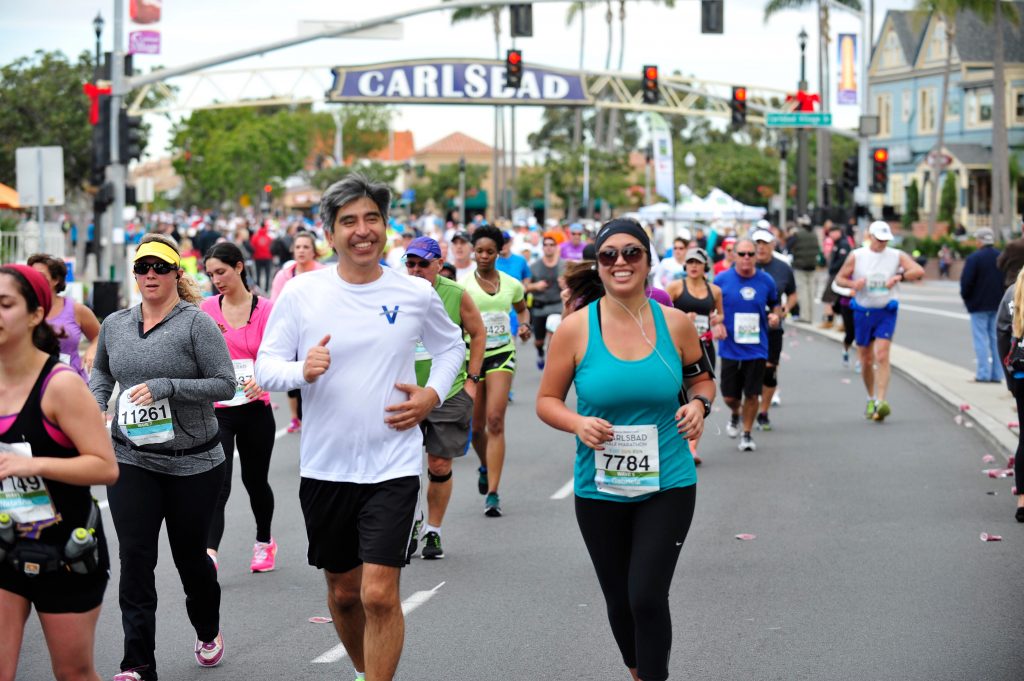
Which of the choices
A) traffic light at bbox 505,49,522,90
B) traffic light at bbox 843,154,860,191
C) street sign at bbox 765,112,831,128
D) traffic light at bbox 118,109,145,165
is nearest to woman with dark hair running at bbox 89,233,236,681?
traffic light at bbox 118,109,145,165

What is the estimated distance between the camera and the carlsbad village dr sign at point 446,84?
49906mm

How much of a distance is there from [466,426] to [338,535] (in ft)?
12.0

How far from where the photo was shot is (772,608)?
7.58 metres

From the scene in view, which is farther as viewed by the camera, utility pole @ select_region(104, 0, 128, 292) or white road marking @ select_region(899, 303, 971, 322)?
white road marking @ select_region(899, 303, 971, 322)

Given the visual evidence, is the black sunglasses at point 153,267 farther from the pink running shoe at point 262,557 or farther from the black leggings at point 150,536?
the pink running shoe at point 262,557

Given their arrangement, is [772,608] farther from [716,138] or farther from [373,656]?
[716,138]

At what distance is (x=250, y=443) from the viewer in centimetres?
808

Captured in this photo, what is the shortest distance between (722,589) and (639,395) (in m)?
3.03

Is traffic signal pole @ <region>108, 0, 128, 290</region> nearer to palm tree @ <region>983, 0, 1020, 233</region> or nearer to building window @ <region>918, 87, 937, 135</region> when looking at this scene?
palm tree @ <region>983, 0, 1020, 233</region>

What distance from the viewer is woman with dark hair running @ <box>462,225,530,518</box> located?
399 inches

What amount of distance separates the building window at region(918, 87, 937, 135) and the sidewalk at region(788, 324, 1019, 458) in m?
56.7

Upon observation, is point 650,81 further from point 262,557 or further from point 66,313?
point 262,557

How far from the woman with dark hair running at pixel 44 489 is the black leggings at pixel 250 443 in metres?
3.28

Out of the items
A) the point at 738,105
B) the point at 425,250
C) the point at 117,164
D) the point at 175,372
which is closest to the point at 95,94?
the point at 117,164
